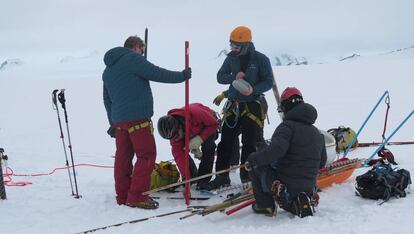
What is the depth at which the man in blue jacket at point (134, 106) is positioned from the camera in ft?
16.1

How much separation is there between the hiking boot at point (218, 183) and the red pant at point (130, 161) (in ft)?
2.75

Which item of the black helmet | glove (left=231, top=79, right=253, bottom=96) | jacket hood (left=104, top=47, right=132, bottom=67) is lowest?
the black helmet

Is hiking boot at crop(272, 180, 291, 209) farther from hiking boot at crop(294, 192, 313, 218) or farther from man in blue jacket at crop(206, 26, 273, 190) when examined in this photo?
man in blue jacket at crop(206, 26, 273, 190)

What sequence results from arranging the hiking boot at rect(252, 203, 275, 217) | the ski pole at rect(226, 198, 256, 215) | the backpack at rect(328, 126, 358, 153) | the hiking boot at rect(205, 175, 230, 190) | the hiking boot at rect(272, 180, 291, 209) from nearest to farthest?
the hiking boot at rect(272, 180, 291, 209) < the hiking boot at rect(252, 203, 275, 217) < the ski pole at rect(226, 198, 256, 215) < the hiking boot at rect(205, 175, 230, 190) < the backpack at rect(328, 126, 358, 153)

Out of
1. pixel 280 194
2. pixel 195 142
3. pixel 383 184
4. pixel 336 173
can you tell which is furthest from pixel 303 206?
pixel 195 142

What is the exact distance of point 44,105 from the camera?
17.6 metres

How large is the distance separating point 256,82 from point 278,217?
1845 mm

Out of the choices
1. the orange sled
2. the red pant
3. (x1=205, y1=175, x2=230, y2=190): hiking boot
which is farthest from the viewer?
(x1=205, y1=175, x2=230, y2=190): hiking boot

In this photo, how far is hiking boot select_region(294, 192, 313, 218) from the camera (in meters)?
4.20

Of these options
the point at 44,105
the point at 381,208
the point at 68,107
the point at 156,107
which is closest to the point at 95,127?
the point at 156,107

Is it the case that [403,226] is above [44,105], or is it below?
above

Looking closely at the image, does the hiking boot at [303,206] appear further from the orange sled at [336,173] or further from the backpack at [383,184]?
the orange sled at [336,173]

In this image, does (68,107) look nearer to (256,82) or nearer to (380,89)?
(380,89)

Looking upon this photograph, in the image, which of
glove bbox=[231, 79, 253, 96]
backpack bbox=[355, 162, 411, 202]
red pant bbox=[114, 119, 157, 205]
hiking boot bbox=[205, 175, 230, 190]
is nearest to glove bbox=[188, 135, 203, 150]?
red pant bbox=[114, 119, 157, 205]
